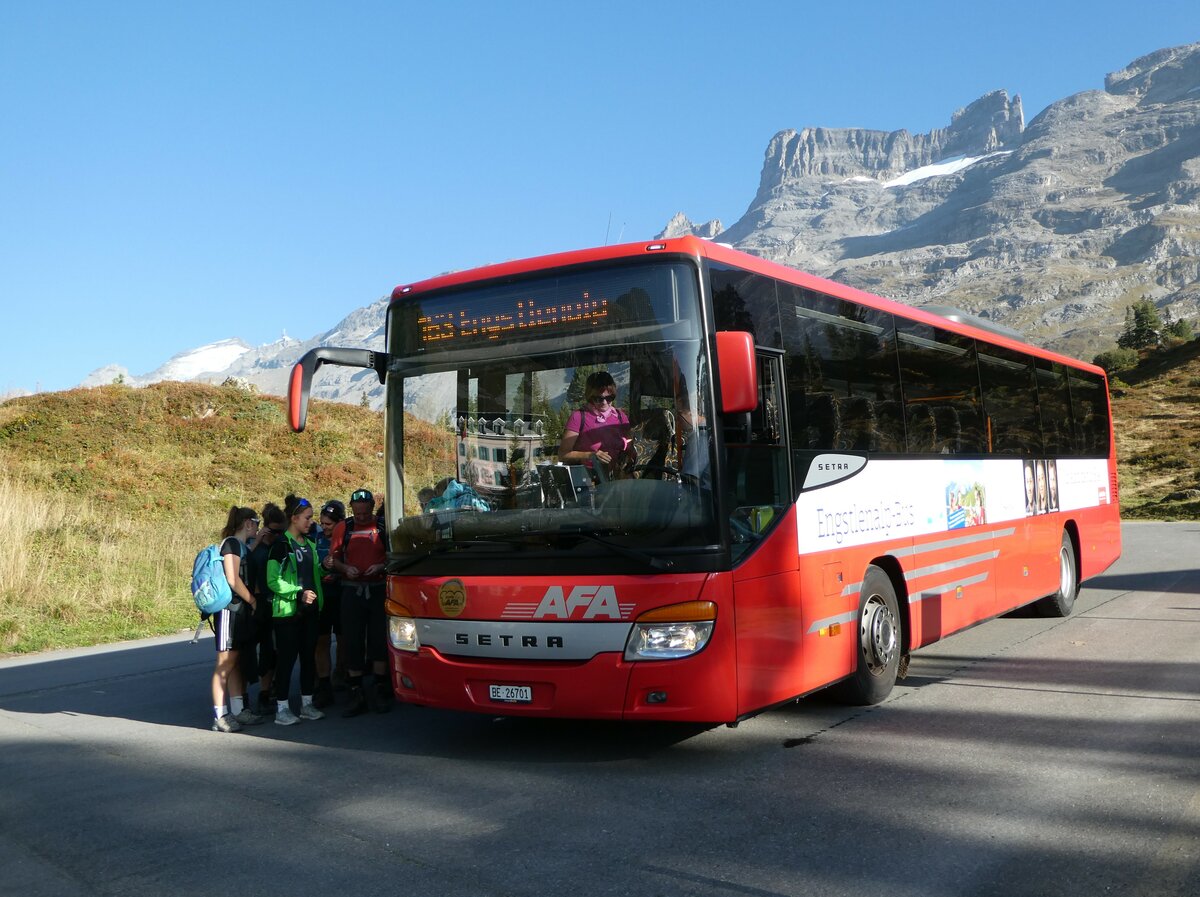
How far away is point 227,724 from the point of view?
26.5 feet

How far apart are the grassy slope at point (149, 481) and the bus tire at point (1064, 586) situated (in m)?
11.8

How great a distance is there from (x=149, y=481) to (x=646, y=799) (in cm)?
2960

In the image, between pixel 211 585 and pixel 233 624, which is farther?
pixel 233 624

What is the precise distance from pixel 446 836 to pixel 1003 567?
23.0 feet

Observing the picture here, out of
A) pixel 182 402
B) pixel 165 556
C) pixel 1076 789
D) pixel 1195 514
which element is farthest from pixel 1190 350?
pixel 1076 789

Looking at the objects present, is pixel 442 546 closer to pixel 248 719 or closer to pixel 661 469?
pixel 661 469

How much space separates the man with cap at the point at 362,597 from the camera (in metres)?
8.55

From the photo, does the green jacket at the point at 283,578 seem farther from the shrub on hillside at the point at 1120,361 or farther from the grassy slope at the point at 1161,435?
the shrub on hillside at the point at 1120,361

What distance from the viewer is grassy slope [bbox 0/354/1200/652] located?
16203 millimetres

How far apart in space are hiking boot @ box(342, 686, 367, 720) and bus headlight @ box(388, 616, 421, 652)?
1.62 m

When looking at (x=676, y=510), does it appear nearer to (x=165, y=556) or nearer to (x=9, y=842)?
(x=9, y=842)

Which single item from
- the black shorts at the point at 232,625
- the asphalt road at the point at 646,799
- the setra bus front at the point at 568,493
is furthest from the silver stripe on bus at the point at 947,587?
the black shorts at the point at 232,625

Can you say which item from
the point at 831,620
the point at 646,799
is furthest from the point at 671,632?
the point at 831,620

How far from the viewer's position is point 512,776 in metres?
6.32
